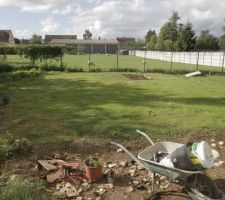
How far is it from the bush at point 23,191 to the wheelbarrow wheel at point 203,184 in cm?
190

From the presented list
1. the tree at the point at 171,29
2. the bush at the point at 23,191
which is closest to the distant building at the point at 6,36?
the tree at the point at 171,29

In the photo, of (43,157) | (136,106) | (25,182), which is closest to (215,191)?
(25,182)

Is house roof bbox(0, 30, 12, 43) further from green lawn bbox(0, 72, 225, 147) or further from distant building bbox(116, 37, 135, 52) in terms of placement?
green lawn bbox(0, 72, 225, 147)

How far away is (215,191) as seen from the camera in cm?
493

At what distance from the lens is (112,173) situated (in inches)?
244

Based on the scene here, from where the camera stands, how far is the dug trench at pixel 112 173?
5.56 meters

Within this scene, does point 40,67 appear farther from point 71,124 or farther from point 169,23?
point 169,23

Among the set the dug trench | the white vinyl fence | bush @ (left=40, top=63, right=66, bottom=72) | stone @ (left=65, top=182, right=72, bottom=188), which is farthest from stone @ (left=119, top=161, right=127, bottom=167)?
the white vinyl fence

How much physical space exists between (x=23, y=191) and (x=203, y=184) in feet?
7.58

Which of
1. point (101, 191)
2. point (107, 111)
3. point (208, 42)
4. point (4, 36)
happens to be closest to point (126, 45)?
point (4, 36)

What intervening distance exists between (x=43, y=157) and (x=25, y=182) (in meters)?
1.58

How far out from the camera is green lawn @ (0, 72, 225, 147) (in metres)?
8.81

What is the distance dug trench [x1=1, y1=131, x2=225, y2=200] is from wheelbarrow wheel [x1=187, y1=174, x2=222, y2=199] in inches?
21.8

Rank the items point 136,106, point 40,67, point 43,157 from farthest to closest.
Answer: point 40,67 < point 136,106 < point 43,157
